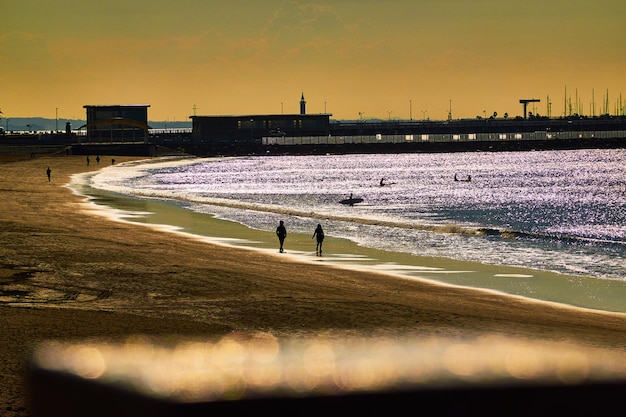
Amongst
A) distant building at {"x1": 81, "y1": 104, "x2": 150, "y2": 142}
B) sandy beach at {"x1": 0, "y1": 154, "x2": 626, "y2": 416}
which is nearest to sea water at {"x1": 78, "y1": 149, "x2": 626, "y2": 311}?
sandy beach at {"x1": 0, "y1": 154, "x2": 626, "y2": 416}

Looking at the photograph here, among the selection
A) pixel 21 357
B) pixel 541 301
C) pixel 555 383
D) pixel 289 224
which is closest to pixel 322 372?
pixel 555 383

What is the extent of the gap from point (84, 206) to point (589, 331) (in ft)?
155

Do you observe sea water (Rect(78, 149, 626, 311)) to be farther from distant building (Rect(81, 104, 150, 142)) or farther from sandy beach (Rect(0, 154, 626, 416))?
distant building (Rect(81, 104, 150, 142))

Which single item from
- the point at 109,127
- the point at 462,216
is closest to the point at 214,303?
the point at 462,216

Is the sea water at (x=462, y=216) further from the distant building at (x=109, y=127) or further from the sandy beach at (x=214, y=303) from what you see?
the distant building at (x=109, y=127)

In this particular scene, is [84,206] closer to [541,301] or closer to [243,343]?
[541,301]

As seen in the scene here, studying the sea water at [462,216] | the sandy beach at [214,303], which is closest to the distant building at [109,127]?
the sea water at [462,216]

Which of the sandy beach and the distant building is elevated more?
the distant building

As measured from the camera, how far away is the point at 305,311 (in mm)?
20391

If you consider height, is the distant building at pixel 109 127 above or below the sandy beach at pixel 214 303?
above

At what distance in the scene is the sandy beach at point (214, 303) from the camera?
17203 mm

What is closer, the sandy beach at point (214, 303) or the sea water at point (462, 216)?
the sandy beach at point (214, 303)

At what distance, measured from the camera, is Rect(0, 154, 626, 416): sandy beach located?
17.2 m

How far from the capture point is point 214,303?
70.9ft
